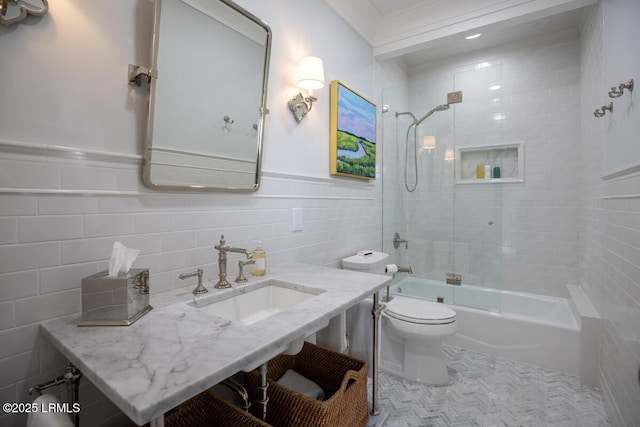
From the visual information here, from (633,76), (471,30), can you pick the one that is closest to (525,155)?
(471,30)

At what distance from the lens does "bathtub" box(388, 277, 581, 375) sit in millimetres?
2057

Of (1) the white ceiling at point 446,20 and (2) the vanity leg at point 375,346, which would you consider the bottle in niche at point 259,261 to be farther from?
(1) the white ceiling at point 446,20

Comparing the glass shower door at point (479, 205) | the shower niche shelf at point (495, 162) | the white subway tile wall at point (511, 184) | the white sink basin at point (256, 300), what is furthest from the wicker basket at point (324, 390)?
the shower niche shelf at point (495, 162)

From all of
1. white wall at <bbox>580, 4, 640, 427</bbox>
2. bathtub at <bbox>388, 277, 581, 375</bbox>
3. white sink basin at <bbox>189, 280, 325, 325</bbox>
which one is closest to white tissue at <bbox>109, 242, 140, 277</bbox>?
white sink basin at <bbox>189, 280, 325, 325</bbox>

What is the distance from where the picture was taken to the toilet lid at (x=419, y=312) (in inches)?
74.7

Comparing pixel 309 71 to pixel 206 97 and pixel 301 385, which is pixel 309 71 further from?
pixel 301 385

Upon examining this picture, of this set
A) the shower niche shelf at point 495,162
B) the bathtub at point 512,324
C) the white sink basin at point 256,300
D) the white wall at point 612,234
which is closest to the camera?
the white sink basin at point 256,300

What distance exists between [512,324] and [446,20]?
2363 millimetres

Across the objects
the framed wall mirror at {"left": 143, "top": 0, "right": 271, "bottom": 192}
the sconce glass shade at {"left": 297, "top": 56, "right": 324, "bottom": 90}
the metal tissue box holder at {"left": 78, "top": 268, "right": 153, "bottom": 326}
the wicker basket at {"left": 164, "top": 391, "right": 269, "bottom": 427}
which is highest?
the sconce glass shade at {"left": 297, "top": 56, "right": 324, "bottom": 90}

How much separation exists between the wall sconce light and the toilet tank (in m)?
1.04

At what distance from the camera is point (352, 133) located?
234 cm

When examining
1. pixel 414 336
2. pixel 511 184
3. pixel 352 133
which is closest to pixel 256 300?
pixel 414 336

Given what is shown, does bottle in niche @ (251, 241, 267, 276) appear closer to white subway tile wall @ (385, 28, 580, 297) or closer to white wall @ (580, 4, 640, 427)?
white wall @ (580, 4, 640, 427)

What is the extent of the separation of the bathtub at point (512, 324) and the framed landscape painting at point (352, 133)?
3.89 ft
